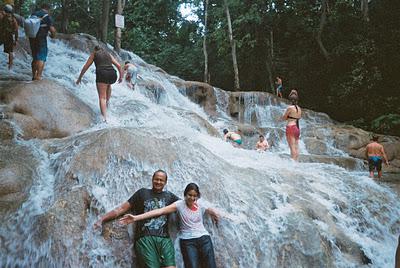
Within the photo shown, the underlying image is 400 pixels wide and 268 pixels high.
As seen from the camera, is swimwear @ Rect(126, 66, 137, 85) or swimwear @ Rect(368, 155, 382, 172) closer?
swimwear @ Rect(368, 155, 382, 172)

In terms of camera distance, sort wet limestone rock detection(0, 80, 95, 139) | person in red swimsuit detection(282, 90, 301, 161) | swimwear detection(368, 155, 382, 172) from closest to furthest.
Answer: wet limestone rock detection(0, 80, 95, 139), person in red swimsuit detection(282, 90, 301, 161), swimwear detection(368, 155, 382, 172)

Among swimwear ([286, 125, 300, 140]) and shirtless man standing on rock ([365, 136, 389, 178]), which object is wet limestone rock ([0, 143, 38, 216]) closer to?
swimwear ([286, 125, 300, 140])

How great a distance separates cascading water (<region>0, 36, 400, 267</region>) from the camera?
13.9 ft

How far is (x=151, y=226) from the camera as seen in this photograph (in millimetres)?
4363

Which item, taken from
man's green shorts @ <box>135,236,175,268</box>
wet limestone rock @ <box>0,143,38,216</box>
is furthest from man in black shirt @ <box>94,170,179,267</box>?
wet limestone rock @ <box>0,143,38,216</box>

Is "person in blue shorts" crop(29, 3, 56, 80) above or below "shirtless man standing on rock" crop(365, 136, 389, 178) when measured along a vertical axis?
above

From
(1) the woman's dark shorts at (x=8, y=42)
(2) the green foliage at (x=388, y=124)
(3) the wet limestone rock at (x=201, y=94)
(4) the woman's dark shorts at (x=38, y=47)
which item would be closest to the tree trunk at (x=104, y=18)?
(3) the wet limestone rock at (x=201, y=94)

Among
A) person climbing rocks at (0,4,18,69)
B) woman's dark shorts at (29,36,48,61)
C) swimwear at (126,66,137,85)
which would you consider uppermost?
person climbing rocks at (0,4,18,69)

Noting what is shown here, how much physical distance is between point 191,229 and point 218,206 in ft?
2.71

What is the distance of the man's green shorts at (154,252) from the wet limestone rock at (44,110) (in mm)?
3540

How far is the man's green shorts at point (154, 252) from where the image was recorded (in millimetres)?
4133

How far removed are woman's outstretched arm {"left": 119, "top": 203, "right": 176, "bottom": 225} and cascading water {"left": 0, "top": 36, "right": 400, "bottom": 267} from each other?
0.25m

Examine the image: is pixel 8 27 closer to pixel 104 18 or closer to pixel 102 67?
pixel 102 67

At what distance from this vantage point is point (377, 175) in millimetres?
9500
